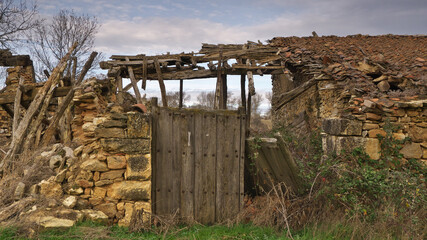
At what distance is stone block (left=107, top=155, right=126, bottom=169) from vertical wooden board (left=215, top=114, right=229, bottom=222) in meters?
1.29

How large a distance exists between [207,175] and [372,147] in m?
2.82

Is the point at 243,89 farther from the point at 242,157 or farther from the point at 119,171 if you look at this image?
the point at 119,171

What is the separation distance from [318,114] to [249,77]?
225cm

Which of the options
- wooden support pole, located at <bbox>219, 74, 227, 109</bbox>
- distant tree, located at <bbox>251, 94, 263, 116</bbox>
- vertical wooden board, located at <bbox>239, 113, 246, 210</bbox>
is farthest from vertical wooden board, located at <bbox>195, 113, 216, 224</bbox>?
distant tree, located at <bbox>251, 94, 263, 116</bbox>

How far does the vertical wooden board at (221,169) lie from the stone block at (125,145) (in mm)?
1009

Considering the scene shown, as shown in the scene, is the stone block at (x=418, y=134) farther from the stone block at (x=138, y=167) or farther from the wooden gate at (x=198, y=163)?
the stone block at (x=138, y=167)

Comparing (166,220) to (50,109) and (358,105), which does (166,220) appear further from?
(50,109)

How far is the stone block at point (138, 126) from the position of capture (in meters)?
3.96

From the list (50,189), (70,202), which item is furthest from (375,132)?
(50,189)

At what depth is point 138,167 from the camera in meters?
3.95

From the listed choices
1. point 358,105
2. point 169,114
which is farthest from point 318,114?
point 169,114

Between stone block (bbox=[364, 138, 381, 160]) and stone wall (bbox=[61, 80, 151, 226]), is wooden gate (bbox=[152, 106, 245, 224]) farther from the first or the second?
stone block (bbox=[364, 138, 381, 160])

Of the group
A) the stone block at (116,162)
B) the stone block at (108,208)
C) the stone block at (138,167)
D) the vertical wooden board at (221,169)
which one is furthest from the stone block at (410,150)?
the stone block at (108,208)

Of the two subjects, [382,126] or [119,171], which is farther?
[382,126]
